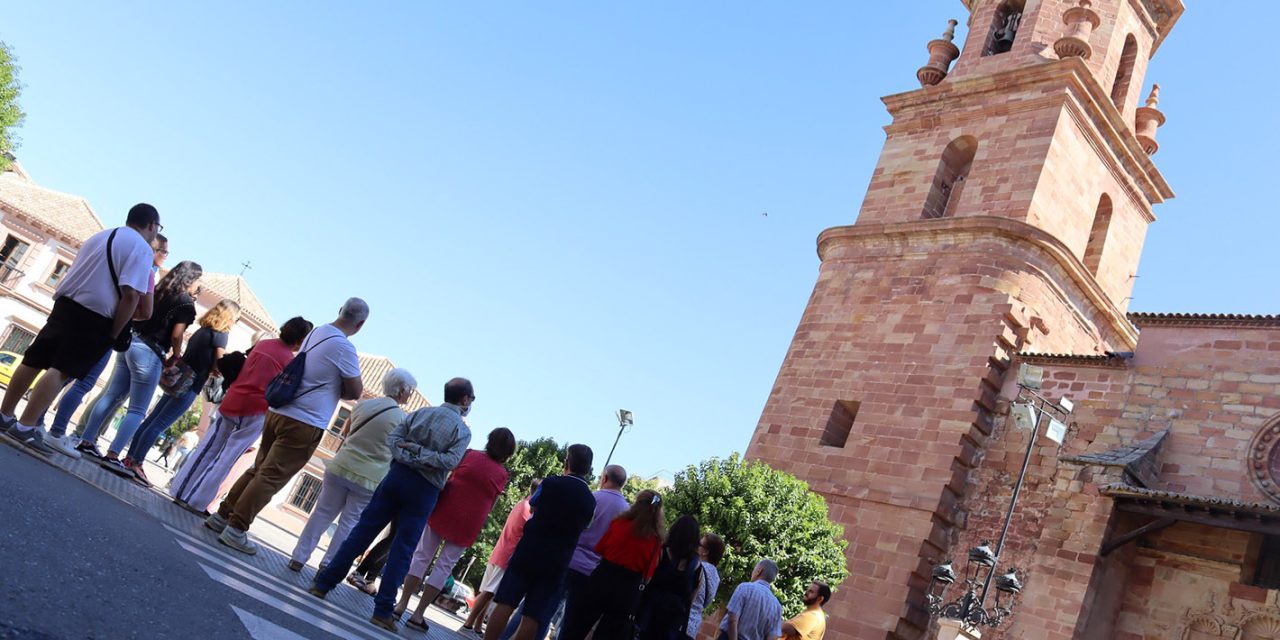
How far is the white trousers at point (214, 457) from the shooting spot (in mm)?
6992

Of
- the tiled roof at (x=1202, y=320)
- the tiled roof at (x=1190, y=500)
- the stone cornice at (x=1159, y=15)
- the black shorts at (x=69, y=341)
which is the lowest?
the black shorts at (x=69, y=341)

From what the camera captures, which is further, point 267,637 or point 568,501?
point 568,501

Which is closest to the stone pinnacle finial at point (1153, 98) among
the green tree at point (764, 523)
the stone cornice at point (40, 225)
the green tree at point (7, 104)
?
the green tree at point (764, 523)

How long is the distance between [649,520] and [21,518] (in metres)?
3.56

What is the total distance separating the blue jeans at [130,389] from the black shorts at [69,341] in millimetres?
1364

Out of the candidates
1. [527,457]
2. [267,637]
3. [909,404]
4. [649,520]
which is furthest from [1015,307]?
[527,457]

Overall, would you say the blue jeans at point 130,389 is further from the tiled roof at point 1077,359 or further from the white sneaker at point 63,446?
the tiled roof at point 1077,359

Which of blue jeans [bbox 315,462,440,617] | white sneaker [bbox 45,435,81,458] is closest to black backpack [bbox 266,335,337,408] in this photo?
blue jeans [bbox 315,462,440,617]

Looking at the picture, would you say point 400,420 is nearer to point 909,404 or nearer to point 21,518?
point 21,518

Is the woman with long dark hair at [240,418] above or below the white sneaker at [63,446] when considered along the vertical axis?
above

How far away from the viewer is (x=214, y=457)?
7422 mm

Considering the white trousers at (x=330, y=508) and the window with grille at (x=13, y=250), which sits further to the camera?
the window with grille at (x=13, y=250)

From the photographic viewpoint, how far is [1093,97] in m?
18.1

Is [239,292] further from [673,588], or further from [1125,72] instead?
[673,588]
